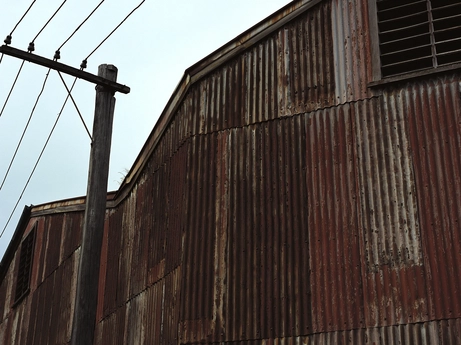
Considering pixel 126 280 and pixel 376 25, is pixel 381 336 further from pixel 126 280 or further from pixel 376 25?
pixel 126 280

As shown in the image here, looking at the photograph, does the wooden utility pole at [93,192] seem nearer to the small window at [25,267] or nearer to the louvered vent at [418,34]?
the louvered vent at [418,34]

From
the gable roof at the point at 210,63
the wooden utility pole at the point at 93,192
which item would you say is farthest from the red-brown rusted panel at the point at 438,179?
the wooden utility pole at the point at 93,192

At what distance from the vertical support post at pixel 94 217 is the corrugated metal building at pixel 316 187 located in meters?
3.03

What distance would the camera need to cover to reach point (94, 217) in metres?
9.12

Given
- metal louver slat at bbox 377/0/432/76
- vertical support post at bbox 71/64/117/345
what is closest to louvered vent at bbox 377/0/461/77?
metal louver slat at bbox 377/0/432/76

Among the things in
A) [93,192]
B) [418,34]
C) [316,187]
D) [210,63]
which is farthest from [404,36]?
[93,192]

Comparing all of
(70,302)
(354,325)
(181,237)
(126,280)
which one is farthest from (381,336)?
(70,302)

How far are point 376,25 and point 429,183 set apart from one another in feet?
10.3

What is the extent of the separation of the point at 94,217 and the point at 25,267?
46.3ft

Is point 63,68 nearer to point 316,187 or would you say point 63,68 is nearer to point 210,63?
point 210,63

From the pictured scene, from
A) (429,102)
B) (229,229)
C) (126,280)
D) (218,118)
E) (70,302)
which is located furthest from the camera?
(70,302)

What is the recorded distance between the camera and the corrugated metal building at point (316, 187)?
10227mm

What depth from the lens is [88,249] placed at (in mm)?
8891

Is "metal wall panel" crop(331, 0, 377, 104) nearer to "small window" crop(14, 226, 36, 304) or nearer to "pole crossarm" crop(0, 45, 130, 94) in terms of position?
"pole crossarm" crop(0, 45, 130, 94)
